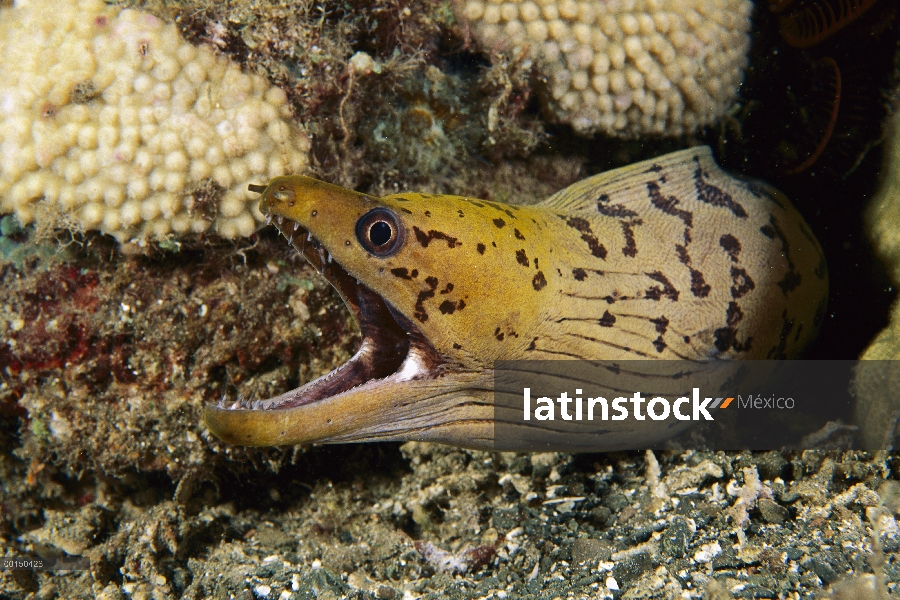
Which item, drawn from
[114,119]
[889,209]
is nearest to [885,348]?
[889,209]

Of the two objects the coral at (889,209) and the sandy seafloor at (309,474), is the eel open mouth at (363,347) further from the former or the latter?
the coral at (889,209)

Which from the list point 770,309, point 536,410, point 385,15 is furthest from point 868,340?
point 385,15

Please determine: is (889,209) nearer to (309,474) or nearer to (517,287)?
(517,287)

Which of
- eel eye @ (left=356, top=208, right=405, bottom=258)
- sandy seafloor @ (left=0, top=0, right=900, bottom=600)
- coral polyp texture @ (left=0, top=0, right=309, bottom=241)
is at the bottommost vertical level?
sandy seafloor @ (left=0, top=0, right=900, bottom=600)

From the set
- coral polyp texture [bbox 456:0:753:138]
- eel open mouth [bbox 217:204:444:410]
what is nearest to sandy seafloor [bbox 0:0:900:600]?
coral polyp texture [bbox 456:0:753:138]

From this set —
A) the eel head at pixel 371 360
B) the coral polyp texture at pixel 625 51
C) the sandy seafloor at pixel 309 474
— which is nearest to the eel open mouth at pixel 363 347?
the eel head at pixel 371 360

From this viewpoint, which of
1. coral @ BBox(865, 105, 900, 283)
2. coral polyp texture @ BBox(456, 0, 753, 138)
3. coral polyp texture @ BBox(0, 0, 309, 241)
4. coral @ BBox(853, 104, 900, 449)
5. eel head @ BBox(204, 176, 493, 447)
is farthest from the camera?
coral @ BBox(865, 105, 900, 283)

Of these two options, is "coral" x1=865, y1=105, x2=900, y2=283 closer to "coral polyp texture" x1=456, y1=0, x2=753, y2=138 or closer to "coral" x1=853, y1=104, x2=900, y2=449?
"coral" x1=853, y1=104, x2=900, y2=449
